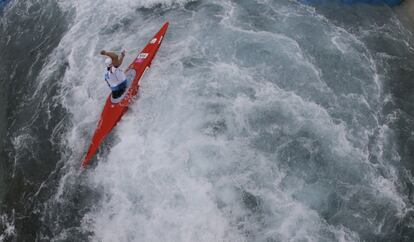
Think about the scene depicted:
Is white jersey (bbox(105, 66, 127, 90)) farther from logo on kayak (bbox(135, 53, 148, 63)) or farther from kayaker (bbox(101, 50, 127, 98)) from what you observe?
logo on kayak (bbox(135, 53, 148, 63))

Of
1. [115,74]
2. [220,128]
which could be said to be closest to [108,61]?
[115,74]

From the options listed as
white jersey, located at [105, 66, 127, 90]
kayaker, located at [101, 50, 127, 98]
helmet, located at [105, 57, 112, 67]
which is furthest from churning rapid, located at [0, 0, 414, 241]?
helmet, located at [105, 57, 112, 67]

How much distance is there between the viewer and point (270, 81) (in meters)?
11.2

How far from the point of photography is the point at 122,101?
1070 cm

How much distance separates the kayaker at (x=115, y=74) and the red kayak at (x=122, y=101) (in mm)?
209

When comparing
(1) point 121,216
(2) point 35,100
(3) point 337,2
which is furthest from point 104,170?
(3) point 337,2

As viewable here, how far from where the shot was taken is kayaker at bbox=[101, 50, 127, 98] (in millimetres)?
9703

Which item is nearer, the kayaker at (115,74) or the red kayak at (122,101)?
the kayaker at (115,74)

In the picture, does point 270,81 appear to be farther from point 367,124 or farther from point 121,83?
point 121,83

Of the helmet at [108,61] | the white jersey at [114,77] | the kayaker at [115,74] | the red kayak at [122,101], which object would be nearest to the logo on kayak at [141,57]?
the red kayak at [122,101]

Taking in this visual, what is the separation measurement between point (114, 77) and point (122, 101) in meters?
0.83

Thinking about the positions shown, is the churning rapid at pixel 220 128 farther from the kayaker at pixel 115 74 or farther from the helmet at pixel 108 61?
the helmet at pixel 108 61

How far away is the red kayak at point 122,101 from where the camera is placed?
10.2m

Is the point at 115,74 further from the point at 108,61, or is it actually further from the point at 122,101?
the point at 122,101
